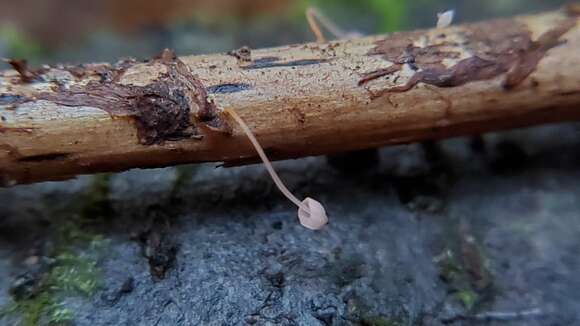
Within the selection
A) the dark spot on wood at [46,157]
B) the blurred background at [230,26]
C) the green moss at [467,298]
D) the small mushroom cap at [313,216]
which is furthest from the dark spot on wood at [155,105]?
the blurred background at [230,26]

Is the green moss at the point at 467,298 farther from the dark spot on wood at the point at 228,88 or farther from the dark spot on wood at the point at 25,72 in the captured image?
the dark spot on wood at the point at 25,72

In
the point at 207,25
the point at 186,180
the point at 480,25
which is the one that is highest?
the point at 207,25

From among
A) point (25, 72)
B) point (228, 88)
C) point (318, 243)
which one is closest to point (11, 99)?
point (25, 72)

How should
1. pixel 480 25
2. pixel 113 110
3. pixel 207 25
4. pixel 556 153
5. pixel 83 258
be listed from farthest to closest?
pixel 207 25
pixel 556 153
pixel 480 25
pixel 83 258
pixel 113 110

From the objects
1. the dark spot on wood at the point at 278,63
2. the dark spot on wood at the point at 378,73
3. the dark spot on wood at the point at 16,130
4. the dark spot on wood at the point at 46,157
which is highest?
the dark spot on wood at the point at 278,63

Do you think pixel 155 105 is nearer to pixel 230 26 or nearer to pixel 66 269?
pixel 66 269

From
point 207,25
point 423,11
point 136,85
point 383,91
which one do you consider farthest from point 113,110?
point 423,11

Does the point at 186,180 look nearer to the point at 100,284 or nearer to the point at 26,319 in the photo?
the point at 100,284
